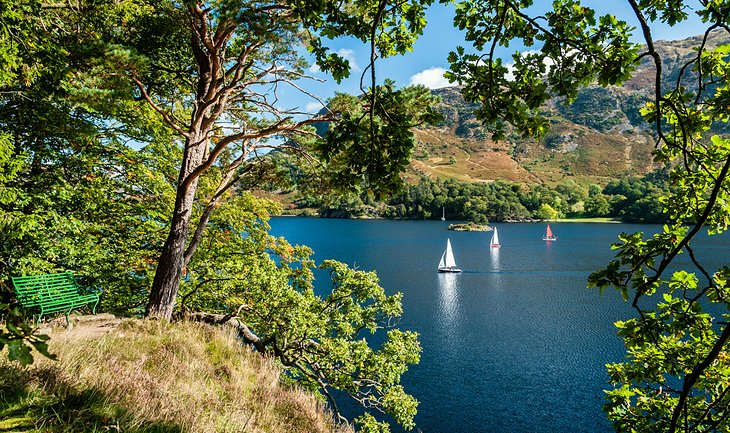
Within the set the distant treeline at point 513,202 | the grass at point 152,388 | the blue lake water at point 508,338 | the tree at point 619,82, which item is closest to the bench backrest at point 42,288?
the grass at point 152,388

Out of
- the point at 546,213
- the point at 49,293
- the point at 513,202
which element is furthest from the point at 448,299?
the point at 513,202

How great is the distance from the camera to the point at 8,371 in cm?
386

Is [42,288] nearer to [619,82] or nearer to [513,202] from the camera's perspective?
[619,82]

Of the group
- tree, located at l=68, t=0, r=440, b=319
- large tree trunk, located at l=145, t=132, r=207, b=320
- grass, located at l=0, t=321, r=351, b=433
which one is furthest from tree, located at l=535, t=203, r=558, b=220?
large tree trunk, located at l=145, t=132, r=207, b=320

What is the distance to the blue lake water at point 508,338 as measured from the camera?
2031 cm

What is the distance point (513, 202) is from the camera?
147m

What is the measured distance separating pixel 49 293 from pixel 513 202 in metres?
152

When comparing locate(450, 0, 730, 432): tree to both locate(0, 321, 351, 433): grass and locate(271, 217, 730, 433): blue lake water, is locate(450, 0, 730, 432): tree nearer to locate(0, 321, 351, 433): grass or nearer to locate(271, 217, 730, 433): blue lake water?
locate(0, 321, 351, 433): grass

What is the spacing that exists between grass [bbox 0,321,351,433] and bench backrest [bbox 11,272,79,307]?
146cm

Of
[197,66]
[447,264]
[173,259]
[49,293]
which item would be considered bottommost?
[447,264]

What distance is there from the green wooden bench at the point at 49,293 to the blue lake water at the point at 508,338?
615 inches

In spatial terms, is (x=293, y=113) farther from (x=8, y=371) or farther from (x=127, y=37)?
(x=8, y=371)

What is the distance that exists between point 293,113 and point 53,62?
4473 mm

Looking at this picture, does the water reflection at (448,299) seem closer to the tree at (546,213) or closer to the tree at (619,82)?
the tree at (619,82)
